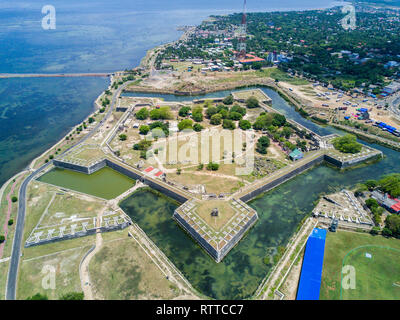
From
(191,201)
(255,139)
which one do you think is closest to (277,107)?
(255,139)

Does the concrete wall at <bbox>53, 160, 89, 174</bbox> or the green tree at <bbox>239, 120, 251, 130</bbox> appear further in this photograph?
the green tree at <bbox>239, 120, 251, 130</bbox>

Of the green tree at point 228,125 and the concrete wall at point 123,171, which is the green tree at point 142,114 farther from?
the green tree at point 228,125

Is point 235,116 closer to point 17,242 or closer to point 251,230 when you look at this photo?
point 251,230

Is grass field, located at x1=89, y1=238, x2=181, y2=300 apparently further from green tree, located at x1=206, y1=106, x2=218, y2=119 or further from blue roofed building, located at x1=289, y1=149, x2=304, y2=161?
green tree, located at x1=206, y1=106, x2=218, y2=119

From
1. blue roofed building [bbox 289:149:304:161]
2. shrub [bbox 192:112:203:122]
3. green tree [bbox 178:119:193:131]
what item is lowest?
blue roofed building [bbox 289:149:304:161]

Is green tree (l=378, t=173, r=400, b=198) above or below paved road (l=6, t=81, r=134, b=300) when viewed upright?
above

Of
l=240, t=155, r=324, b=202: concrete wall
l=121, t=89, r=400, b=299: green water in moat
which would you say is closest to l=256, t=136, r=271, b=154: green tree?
l=240, t=155, r=324, b=202: concrete wall

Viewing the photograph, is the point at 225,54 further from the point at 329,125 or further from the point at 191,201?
the point at 191,201

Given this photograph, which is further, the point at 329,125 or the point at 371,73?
the point at 371,73
